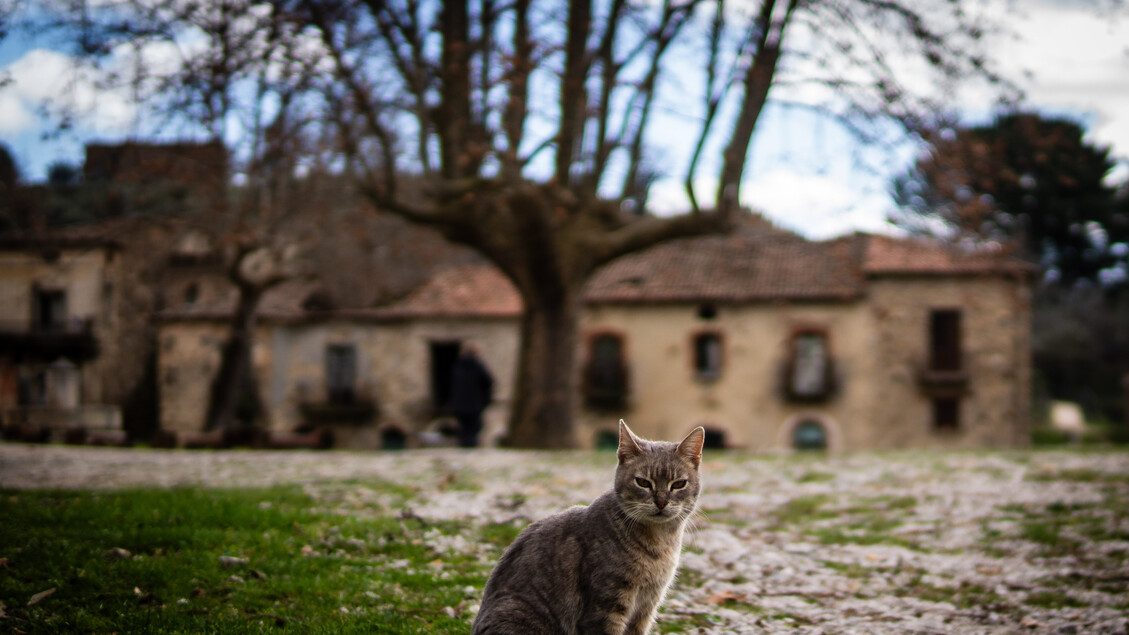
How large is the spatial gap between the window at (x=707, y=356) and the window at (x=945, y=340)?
8001 millimetres

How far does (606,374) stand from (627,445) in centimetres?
3149

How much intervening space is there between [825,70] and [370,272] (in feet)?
87.6

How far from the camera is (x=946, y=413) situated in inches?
1377

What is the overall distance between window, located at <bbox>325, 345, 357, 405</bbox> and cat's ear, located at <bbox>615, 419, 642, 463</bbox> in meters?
34.8

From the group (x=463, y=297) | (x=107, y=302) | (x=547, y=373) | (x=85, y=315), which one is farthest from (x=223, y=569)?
(x=107, y=302)

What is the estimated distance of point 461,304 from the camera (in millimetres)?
37906

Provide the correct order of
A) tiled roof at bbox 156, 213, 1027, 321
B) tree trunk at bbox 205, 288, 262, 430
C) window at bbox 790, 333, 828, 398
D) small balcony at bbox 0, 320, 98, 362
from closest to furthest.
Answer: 1. tree trunk at bbox 205, 288, 262, 430
2. tiled roof at bbox 156, 213, 1027, 321
3. window at bbox 790, 333, 828, 398
4. small balcony at bbox 0, 320, 98, 362

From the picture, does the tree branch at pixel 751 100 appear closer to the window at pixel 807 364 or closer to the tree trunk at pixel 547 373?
the tree trunk at pixel 547 373

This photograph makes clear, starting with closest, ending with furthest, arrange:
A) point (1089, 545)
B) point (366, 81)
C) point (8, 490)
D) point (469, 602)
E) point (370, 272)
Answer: point (469, 602)
point (1089, 545)
point (8, 490)
point (366, 81)
point (370, 272)

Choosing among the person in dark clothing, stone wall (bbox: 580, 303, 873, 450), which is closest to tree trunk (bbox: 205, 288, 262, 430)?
the person in dark clothing

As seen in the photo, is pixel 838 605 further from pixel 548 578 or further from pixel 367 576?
pixel 367 576

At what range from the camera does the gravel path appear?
23.1ft

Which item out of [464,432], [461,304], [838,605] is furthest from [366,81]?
[461,304]

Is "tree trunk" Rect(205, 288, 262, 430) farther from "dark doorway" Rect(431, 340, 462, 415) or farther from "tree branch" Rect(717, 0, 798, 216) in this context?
"tree branch" Rect(717, 0, 798, 216)
